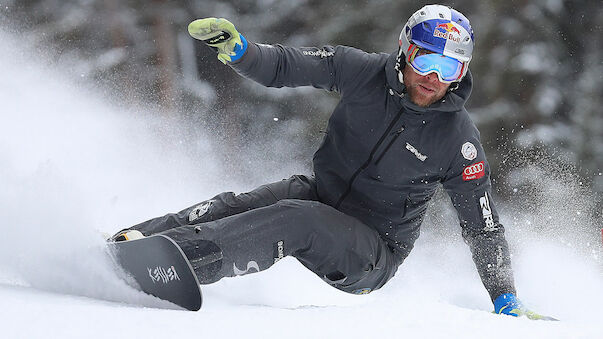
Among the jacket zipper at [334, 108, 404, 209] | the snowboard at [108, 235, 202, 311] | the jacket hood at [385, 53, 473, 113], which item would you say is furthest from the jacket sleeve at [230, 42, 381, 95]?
the snowboard at [108, 235, 202, 311]

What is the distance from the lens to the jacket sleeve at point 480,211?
2.96 meters

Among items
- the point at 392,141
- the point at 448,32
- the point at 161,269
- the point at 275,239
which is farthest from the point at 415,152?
the point at 161,269

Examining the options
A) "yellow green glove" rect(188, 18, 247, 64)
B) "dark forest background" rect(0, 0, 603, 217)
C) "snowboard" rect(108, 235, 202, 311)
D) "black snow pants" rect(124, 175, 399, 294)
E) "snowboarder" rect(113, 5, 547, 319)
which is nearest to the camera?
"snowboard" rect(108, 235, 202, 311)

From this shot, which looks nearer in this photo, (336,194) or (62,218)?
(62,218)

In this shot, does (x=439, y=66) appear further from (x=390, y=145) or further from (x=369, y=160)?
(x=369, y=160)

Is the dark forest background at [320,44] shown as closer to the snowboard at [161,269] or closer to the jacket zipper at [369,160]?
the jacket zipper at [369,160]

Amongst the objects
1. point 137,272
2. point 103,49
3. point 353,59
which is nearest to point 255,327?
point 137,272

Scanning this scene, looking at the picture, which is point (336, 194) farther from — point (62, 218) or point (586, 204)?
point (586, 204)

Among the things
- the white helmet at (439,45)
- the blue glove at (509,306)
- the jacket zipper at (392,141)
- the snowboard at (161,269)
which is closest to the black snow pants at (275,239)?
the snowboard at (161,269)

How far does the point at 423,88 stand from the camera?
2.88 meters

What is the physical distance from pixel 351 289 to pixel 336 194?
0.44 metres

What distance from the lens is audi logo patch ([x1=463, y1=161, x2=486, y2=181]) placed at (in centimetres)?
296

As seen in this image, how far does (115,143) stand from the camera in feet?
21.4

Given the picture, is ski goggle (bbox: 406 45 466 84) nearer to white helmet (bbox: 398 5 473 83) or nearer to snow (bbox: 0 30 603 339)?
white helmet (bbox: 398 5 473 83)
